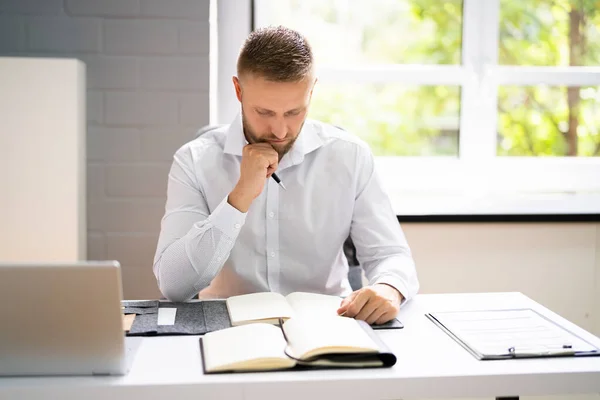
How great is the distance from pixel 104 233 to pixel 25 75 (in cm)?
62

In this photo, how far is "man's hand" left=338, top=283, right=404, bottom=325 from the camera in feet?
4.76

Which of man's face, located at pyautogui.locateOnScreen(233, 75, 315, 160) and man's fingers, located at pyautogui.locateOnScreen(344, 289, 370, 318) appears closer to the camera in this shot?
man's fingers, located at pyautogui.locateOnScreen(344, 289, 370, 318)

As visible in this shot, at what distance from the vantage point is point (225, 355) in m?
1.20

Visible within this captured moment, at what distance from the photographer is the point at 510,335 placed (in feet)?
4.48

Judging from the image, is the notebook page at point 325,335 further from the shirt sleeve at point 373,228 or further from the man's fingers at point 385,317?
the shirt sleeve at point 373,228

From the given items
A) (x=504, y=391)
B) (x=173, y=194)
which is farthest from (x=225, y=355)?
(x=173, y=194)

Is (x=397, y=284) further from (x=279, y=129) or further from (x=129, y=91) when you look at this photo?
(x=129, y=91)

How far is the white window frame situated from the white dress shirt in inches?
36.7

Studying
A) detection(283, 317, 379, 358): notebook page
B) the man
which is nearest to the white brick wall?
the man

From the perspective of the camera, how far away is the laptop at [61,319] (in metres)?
1.10

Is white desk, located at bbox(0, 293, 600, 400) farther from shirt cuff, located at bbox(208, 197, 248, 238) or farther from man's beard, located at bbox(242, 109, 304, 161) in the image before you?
man's beard, located at bbox(242, 109, 304, 161)

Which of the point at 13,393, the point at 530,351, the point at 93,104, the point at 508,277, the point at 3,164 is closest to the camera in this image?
the point at 13,393

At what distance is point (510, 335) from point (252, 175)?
701 mm

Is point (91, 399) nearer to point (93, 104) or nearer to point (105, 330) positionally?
point (105, 330)
